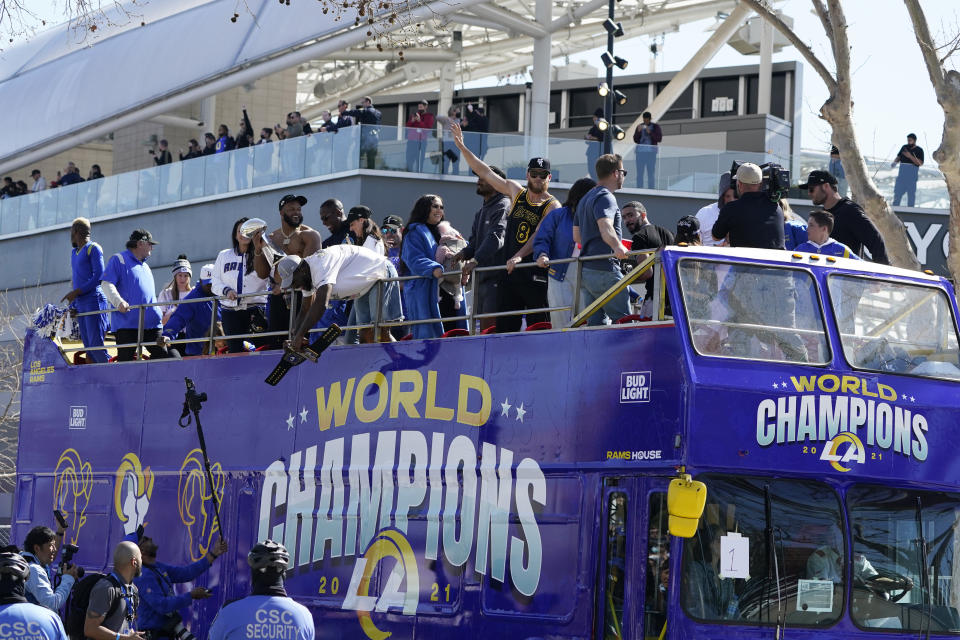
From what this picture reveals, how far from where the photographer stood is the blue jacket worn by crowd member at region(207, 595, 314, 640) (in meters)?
8.12

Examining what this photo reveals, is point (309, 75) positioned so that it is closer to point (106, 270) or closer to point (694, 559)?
point (106, 270)

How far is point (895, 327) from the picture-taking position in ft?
31.9

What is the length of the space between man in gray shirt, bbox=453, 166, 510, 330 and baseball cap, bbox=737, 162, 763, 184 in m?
1.82

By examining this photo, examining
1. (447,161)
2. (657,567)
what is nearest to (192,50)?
(447,161)

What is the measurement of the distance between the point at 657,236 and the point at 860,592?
3352mm

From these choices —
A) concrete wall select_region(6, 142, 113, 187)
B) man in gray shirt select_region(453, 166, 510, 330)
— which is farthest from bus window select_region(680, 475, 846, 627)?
concrete wall select_region(6, 142, 113, 187)

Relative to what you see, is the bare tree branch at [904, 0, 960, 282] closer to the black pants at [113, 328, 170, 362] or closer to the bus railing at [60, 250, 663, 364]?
the bus railing at [60, 250, 663, 364]

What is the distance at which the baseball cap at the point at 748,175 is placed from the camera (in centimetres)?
1102

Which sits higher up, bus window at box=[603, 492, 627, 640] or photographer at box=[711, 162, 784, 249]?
photographer at box=[711, 162, 784, 249]

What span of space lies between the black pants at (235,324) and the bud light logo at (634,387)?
16.3 ft

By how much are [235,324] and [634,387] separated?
5.34 m


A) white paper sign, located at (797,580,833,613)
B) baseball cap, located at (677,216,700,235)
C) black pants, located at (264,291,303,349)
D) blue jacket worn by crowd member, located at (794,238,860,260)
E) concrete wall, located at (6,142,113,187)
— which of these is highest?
concrete wall, located at (6,142,113,187)

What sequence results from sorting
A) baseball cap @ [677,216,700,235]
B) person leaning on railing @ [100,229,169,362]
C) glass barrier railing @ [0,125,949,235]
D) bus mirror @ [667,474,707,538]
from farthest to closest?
glass barrier railing @ [0,125,949,235] → person leaning on railing @ [100,229,169,362] → baseball cap @ [677,216,700,235] → bus mirror @ [667,474,707,538]

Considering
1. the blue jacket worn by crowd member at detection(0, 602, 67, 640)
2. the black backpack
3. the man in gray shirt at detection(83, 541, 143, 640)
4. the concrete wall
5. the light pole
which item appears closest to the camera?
the blue jacket worn by crowd member at detection(0, 602, 67, 640)
